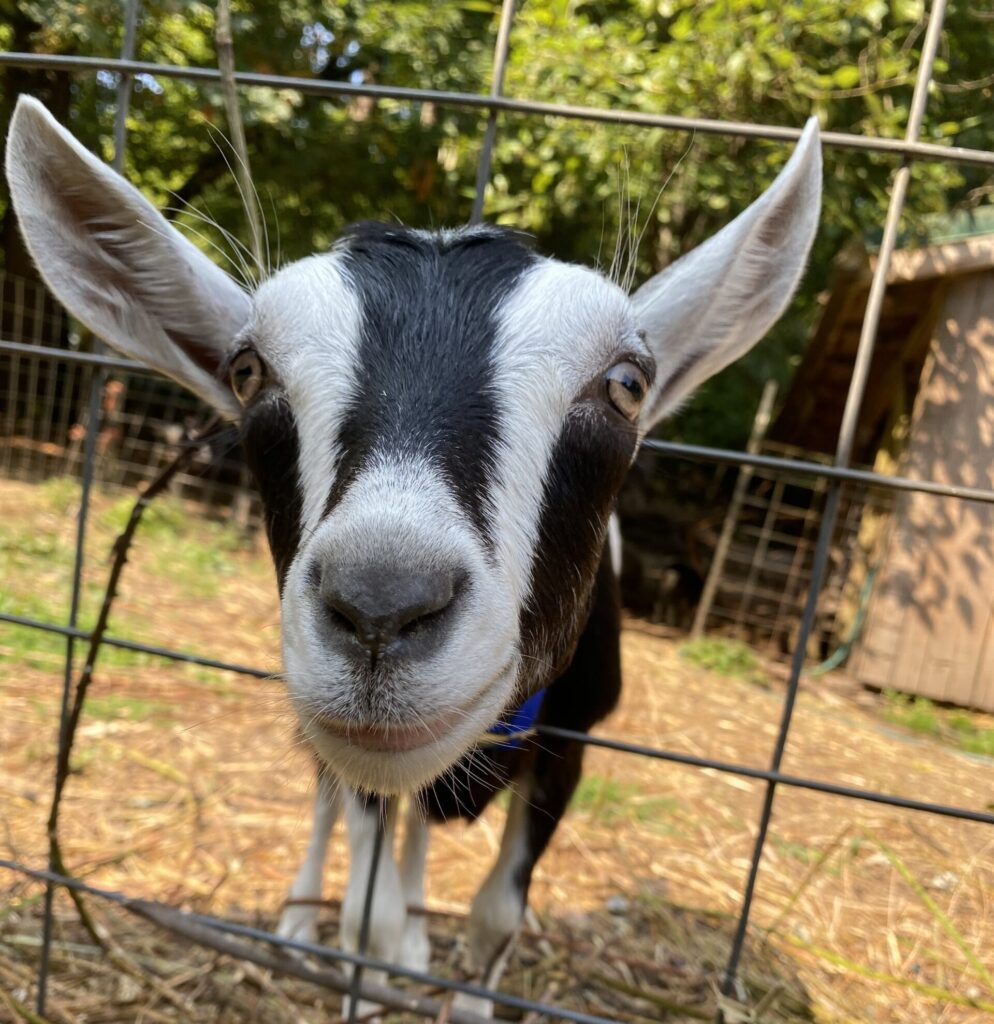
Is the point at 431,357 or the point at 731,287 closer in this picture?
the point at 431,357

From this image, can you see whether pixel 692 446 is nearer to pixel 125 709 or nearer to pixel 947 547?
pixel 125 709

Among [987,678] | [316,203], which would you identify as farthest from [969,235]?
[316,203]

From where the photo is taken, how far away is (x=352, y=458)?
1.26 m

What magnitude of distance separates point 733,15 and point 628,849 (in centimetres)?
530

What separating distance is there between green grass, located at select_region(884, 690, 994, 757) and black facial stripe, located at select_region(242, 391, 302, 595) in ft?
20.1

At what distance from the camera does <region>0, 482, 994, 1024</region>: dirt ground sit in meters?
2.52

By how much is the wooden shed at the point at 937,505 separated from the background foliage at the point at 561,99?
55 cm

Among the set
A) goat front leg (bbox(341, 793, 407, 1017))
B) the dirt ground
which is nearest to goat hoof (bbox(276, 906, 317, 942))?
the dirt ground

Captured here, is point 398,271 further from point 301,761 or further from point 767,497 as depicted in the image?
point 767,497

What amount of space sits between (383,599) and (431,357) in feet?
1.58

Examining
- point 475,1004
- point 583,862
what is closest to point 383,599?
point 475,1004

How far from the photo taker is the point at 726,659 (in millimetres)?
7289

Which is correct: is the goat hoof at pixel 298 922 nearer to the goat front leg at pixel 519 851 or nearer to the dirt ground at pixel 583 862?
the dirt ground at pixel 583 862

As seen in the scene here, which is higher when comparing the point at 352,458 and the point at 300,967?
the point at 352,458
